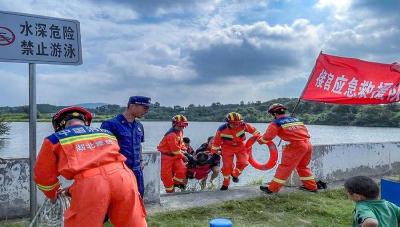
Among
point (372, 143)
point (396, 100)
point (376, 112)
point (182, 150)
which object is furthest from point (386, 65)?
point (376, 112)

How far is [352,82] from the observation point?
8.45m

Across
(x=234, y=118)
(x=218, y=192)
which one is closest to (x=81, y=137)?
(x=218, y=192)

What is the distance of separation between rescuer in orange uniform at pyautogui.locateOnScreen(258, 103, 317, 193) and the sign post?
4.23 m

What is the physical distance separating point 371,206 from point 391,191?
0.69 m

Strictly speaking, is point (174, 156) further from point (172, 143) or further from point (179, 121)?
point (179, 121)

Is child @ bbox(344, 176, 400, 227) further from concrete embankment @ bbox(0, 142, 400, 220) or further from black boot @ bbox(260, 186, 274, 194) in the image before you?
black boot @ bbox(260, 186, 274, 194)

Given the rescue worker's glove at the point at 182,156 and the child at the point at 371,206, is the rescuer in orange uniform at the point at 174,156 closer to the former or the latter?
the rescue worker's glove at the point at 182,156

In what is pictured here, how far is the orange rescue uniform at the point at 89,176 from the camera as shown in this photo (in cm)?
323

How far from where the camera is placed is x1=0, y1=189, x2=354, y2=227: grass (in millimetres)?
5965

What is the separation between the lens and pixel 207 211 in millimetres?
6414

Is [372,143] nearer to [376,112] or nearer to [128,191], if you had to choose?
[128,191]

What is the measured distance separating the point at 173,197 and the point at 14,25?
406cm

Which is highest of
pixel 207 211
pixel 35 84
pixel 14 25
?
pixel 14 25

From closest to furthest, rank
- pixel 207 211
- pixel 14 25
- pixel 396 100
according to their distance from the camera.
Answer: pixel 14 25 → pixel 207 211 → pixel 396 100
